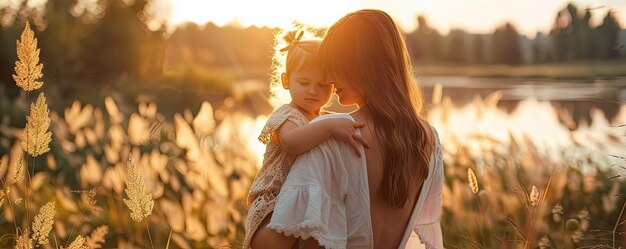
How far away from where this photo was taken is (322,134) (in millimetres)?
2930

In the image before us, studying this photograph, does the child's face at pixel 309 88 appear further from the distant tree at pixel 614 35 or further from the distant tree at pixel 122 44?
the distant tree at pixel 122 44

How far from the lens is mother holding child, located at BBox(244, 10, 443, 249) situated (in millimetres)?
2982

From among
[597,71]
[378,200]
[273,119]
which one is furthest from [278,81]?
[597,71]

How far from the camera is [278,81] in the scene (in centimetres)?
382

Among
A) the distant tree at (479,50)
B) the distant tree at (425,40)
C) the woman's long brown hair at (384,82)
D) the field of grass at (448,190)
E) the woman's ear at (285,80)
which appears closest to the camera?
the woman's long brown hair at (384,82)

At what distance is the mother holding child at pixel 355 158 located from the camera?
298 cm

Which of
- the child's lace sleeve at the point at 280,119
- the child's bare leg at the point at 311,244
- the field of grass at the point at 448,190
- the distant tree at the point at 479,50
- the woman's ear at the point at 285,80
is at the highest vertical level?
the woman's ear at the point at 285,80

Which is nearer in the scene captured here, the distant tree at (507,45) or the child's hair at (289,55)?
the child's hair at (289,55)

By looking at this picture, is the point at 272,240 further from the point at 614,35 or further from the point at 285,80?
the point at 614,35

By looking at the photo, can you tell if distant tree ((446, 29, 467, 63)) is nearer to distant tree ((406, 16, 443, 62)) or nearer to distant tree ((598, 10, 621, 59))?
distant tree ((406, 16, 443, 62))

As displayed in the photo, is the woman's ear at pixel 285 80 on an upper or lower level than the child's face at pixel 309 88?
lower

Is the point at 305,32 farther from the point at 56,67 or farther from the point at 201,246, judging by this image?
the point at 56,67

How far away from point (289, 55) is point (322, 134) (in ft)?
1.94

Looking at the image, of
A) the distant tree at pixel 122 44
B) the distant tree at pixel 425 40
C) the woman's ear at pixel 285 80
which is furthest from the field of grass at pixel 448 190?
the distant tree at pixel 425 40
